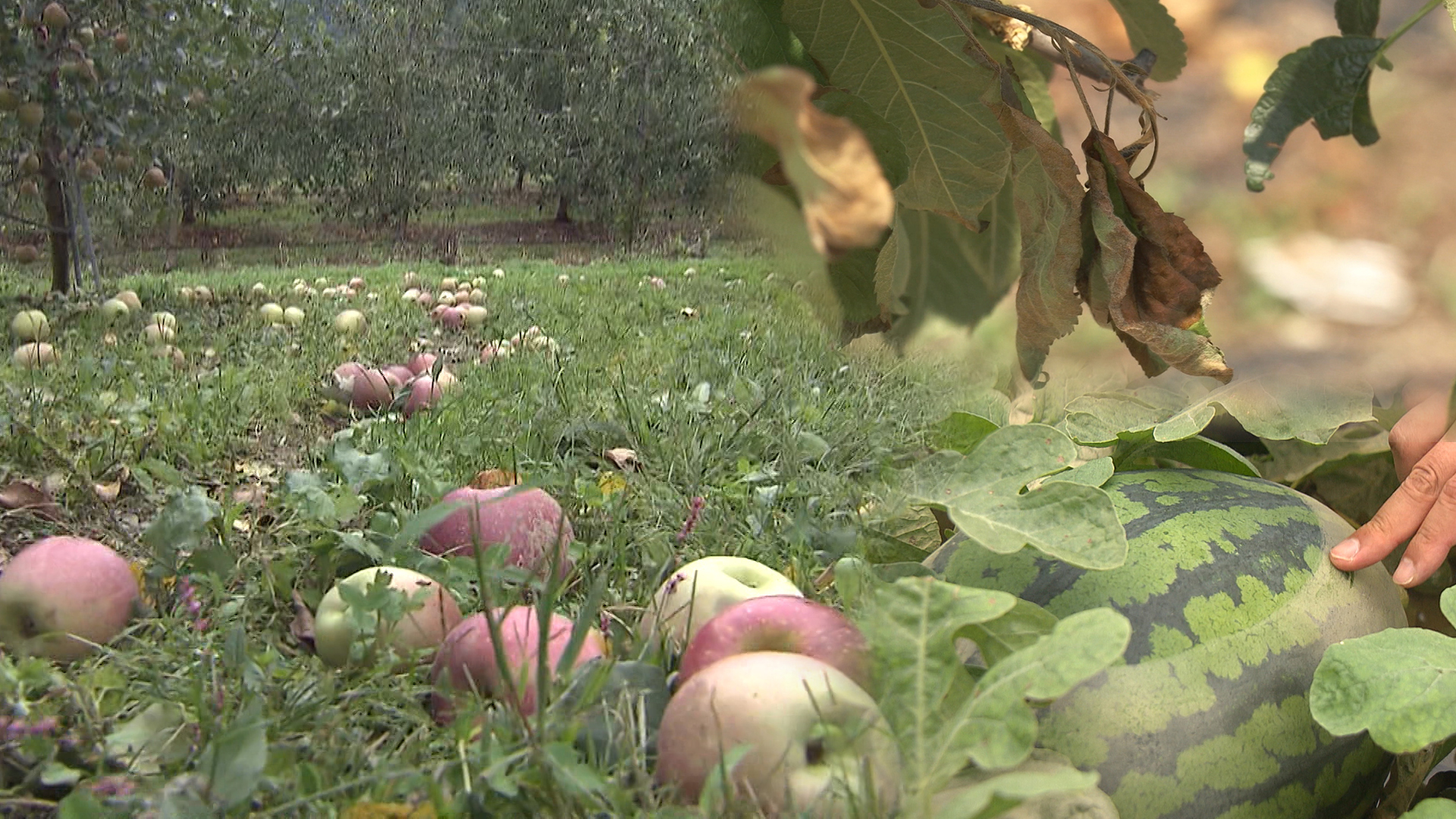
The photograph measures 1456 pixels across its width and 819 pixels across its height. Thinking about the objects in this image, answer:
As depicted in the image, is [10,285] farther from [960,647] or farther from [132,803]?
[960,647]

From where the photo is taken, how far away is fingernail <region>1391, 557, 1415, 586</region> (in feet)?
1.97

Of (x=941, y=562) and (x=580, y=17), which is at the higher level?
(x=580, y=17)

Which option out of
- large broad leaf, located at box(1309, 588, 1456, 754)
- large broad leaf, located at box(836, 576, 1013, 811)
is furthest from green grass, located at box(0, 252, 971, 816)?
large broad leaf, located at box(1309, 588, 1456, 754)

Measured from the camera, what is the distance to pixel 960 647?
554mm

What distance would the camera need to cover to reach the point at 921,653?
1.29 ft

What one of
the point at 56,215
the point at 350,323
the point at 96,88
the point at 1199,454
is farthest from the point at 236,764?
the point at 96,88

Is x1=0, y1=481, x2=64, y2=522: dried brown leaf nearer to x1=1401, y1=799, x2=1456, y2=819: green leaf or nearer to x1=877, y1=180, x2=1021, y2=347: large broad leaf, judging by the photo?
x1=877, y1=180, x2=1021, y2=347: large broad leaf

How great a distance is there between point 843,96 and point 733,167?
39mm

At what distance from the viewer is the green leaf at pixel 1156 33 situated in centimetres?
21

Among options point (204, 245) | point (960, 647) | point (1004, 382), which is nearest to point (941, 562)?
point (960, 647)

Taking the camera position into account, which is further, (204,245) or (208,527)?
(204,245)

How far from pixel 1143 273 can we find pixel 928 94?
115 mm

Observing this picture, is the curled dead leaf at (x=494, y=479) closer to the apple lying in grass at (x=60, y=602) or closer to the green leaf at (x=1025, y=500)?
the apple lying in grass at (x=60, y=602)

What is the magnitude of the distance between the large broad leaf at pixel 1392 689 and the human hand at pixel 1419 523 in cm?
9
